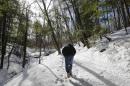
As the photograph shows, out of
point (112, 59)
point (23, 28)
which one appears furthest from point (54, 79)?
point (23, 28)

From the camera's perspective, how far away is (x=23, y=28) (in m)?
30.9

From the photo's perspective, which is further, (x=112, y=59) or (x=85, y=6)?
(x=85, y=6)

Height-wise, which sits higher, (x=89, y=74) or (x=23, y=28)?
(x=23, y=28)

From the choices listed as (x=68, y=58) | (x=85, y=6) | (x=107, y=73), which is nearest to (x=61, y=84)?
(x=68, y=58)

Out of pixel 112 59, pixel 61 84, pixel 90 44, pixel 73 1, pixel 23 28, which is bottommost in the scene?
pixel 61 84

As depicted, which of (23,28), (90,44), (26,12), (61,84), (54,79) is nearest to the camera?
(61,84)

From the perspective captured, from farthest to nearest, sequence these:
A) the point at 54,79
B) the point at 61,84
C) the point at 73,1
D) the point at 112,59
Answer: the point at 73,1 → the point at 112,59 → the point at 54,79 → the point at 61,84

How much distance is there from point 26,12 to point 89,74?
23.5 meters

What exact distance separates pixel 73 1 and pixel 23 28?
8772 mm

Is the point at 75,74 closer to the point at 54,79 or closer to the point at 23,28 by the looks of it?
the point at 54,79

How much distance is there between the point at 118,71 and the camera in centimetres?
1164

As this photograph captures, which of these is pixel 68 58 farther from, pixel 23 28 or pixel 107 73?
pixel 23 28

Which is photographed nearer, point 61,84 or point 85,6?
point 61,84

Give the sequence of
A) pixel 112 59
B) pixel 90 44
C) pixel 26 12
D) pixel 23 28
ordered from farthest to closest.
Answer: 1. pixel 26 12
2. pixel 23 28
3. pixel 90 44
4. pixel 112 59
